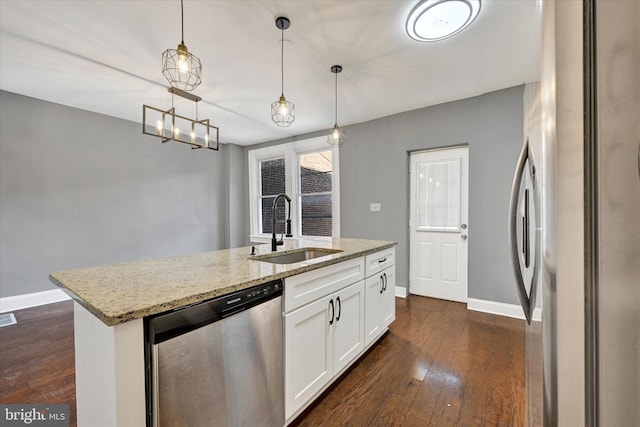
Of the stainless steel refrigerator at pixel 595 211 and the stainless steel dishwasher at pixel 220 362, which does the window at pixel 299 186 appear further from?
the stainless steel refrigerator at pixel 595 211

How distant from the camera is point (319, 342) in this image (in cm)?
159

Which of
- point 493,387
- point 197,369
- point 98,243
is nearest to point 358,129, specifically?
point 493,387

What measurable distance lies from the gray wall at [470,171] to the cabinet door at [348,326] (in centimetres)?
192

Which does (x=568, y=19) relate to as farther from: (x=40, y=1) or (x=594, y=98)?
(x=40, y=1)

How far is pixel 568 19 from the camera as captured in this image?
418 millimetres

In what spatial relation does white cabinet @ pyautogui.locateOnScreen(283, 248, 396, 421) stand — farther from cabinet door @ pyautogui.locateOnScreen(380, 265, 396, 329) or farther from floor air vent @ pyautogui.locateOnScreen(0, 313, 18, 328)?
floor air vent @ pyautogui.locateOnScreen(0, 313, 18, 328)

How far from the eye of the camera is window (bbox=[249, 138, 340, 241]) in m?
4.65

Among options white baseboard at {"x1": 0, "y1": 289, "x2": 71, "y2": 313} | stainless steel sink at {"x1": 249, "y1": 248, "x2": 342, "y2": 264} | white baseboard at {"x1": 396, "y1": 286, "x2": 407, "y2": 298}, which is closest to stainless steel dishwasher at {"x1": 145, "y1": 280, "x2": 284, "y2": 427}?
stainless steel sink at {"x1": 249, "y1": 248, "x2": 342, "y2": 264}

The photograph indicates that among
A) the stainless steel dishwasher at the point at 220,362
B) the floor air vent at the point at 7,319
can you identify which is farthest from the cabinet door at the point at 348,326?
the floor air vent at the point at 7,319

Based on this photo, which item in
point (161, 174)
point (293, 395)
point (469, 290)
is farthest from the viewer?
point (161, 174)

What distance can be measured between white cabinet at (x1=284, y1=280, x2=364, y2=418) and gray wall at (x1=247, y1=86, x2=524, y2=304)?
200 cm

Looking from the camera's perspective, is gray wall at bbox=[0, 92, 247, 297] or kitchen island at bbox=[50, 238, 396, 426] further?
gray wall at bbox=[0, 92, 247, 297]

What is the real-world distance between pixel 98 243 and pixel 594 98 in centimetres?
501
